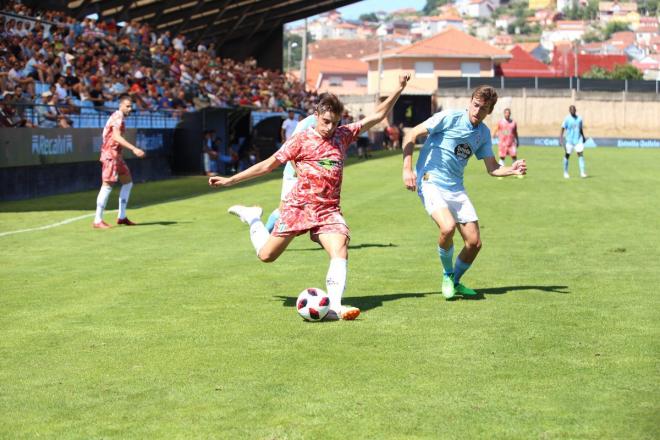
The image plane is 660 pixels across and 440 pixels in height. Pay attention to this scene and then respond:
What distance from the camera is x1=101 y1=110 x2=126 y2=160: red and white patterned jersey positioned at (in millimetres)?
17703

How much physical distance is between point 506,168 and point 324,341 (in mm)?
3178

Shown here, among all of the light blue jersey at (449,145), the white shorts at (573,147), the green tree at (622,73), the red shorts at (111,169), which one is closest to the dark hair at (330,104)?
the light blue jersey at (449,145)

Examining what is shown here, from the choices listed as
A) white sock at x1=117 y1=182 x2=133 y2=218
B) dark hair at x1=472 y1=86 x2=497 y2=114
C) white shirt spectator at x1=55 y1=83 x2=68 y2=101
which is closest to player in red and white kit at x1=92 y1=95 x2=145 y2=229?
white sock at x1=117 y1=182 x2=133 y2=218

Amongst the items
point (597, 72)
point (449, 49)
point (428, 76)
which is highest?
point (449, 49)

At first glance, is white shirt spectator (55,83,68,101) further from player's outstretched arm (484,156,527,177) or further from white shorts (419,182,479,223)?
white shorts (419,182,479,223)

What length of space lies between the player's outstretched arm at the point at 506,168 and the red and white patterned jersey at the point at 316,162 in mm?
1655

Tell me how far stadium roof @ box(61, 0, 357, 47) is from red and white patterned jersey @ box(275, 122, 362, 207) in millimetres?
36753

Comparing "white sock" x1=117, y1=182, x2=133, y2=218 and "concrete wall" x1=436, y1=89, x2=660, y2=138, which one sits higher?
"concrete wall" x1=436, y1=89, x2=660, y2=138

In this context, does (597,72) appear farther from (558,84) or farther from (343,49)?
(558,84)

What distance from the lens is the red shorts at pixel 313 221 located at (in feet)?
30.9

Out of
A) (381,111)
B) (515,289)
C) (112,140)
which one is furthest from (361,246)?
(381,111)

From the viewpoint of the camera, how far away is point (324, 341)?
321 inches

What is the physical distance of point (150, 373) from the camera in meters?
7.14

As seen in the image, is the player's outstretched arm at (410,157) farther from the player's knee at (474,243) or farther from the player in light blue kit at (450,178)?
the player's knee at (474,243)
